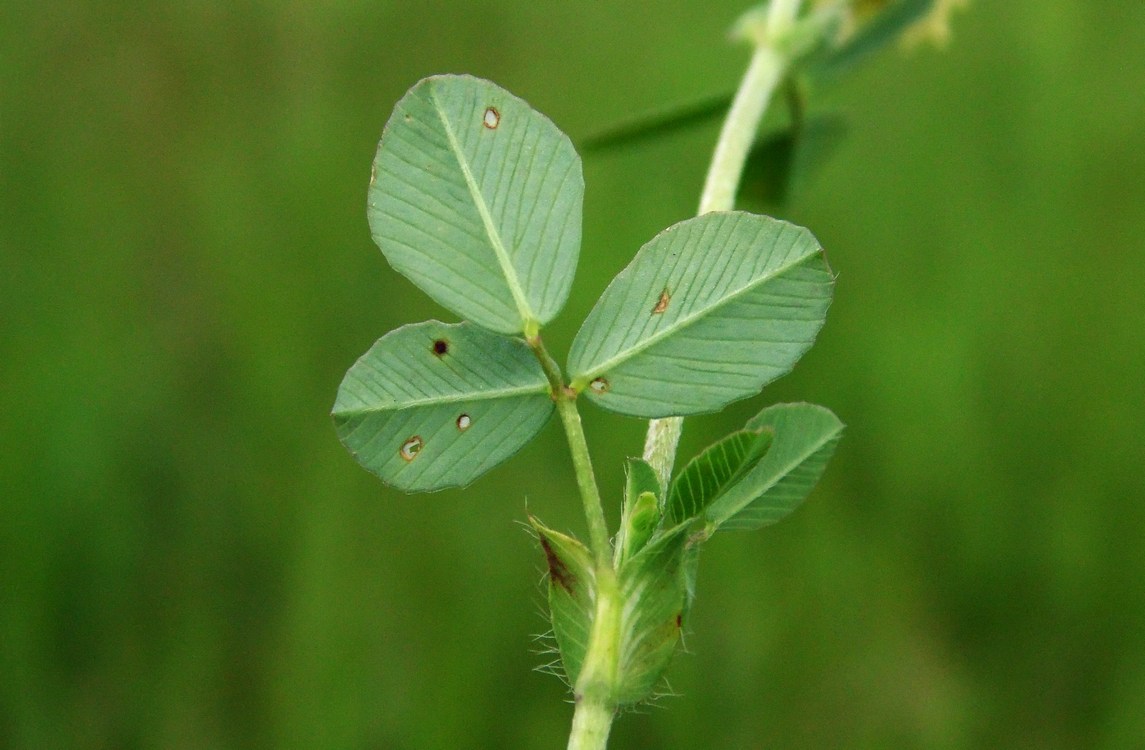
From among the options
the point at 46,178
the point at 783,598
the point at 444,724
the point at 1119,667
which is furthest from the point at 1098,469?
the point at 46,178

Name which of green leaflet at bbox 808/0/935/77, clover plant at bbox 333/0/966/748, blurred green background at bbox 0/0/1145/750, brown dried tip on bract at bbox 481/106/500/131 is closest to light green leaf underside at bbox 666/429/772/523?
clover plant at bbox 333/0/966/748

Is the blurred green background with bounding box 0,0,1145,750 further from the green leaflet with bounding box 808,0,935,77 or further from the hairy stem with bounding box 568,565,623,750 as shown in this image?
the hairy stem with bounding box 568,565,623,750

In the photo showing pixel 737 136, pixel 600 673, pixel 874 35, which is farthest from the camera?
pixel 874 35

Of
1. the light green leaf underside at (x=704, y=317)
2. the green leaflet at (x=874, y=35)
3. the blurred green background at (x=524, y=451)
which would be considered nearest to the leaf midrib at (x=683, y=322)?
the light green leaf underside at (x=704, y=317)

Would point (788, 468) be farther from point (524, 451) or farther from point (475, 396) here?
point (524, 451)

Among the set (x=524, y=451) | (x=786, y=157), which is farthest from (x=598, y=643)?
(x=524, y=451)

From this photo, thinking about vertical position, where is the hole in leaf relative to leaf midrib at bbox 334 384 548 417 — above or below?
below
